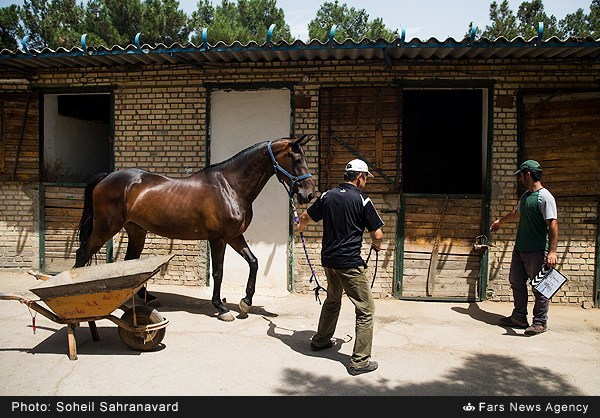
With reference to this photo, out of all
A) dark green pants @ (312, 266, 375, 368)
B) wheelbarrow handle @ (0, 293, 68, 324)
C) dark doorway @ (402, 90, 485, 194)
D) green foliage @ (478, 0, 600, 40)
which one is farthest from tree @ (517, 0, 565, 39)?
wheelbarrow handle @ (0, 293, 68, 324)

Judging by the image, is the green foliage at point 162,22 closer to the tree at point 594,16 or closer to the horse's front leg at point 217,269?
the tree at point 594,16

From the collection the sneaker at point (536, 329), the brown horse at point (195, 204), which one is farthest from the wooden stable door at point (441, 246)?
the brown horse at point (195, 204)

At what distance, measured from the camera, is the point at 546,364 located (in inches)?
174

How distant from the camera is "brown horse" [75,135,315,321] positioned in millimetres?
5625

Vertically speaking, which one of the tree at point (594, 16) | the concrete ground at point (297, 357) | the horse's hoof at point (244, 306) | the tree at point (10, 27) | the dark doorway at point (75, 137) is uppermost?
the tree at point (594, 16)

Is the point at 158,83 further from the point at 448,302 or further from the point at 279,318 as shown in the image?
the point at 448,302

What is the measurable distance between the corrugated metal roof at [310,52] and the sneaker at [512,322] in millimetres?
3389

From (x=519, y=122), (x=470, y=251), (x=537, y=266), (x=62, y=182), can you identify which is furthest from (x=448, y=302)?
(x=62, y=182)

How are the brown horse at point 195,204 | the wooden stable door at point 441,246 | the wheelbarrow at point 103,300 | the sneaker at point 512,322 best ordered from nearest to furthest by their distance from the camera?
the wheelbarrow at point 103,300
the sneaker at point 512,322
the brown horse at point 195,204
the wooden stable door at point 441,246

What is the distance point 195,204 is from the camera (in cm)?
568

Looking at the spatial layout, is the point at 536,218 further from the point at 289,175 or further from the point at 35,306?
the point at 35,306

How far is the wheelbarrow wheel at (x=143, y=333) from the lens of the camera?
4.36 metres

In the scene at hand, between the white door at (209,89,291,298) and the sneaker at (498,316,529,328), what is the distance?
3.04 m
